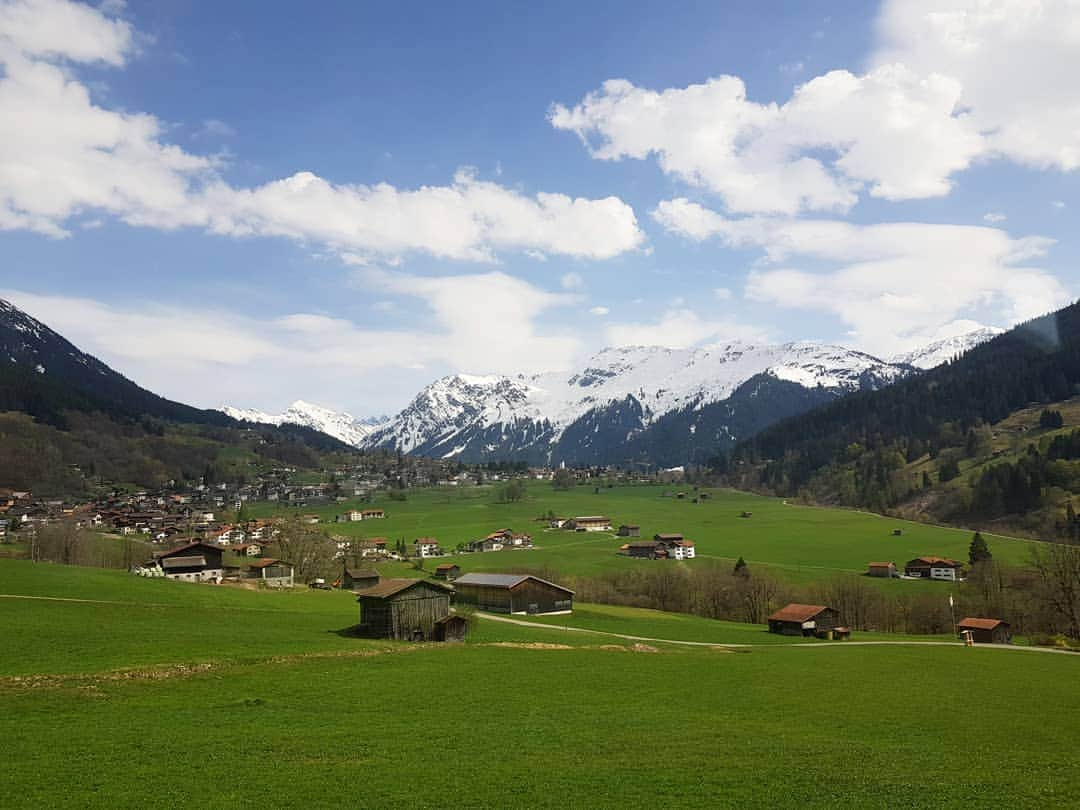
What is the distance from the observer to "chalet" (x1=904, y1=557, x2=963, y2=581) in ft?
394

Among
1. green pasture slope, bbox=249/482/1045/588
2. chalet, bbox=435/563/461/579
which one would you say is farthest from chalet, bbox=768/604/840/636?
chalet, bbox=435/563/461/579

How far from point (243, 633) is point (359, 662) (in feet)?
37.0

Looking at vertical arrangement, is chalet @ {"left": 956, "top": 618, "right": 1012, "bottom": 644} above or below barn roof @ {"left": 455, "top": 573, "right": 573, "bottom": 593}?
below

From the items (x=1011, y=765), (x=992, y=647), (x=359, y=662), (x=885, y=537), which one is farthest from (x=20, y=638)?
(x=885, y=537)

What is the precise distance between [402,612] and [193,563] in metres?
55.7

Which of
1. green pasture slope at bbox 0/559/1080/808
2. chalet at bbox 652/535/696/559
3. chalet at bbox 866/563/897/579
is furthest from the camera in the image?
chalet at bbox 652/535/696/559

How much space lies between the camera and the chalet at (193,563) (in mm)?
98000

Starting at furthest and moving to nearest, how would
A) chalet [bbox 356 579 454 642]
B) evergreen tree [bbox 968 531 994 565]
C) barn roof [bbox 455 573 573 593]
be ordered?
1. evergreen tree [bbox 968 531 994 565]
2. barn roof [bbox 455 573 573 593]
3. chalet [bbox 356 579 454 642]

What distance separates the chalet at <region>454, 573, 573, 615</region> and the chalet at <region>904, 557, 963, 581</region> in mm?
68343

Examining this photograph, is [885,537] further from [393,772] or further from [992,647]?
[393,772]

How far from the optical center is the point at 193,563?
99.5 meters

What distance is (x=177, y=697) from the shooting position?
32812 mm

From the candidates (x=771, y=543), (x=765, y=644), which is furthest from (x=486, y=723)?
(x=771, y=543)

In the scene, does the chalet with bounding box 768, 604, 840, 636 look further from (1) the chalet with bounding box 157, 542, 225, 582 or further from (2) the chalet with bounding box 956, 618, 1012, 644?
(1) the chalet with bounding box 157, 542, 225, 582
